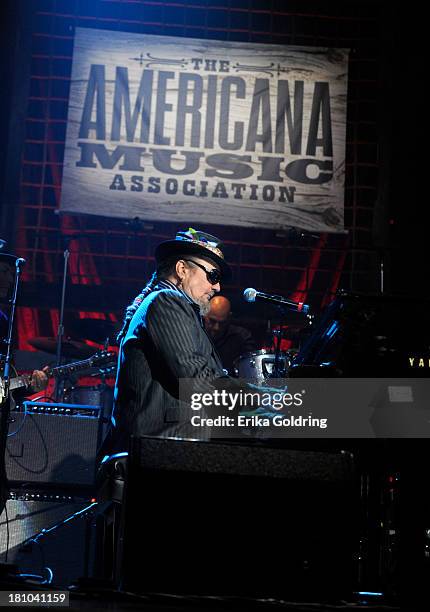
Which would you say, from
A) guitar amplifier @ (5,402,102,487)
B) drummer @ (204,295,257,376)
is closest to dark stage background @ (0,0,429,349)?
drummer @ (204,295,257,376)

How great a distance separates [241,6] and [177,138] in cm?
226

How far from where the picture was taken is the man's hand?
6844mm

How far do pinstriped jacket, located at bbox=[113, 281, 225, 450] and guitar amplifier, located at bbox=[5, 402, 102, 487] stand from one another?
198cm

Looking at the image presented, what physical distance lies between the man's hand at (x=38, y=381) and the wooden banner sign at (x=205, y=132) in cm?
212

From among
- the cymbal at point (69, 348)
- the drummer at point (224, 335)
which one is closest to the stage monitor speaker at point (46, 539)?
the cymbal at point (69, 348)

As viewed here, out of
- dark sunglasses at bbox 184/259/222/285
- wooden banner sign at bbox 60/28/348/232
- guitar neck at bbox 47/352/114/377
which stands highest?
wooden banner sign at bbox 60/28/348/232

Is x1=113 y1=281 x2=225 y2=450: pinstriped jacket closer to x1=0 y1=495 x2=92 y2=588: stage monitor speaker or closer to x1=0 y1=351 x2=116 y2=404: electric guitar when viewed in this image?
x1=0 y1=495 x2=92 y2=588: stage monitor speaker

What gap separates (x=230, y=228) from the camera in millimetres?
9469

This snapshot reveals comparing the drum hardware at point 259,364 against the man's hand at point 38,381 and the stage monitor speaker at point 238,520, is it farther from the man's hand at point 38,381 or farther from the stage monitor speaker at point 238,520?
the stage monitor speaker at point 238,520

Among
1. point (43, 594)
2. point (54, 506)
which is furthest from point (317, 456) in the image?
point (54, 506)

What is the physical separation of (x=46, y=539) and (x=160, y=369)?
2128mm

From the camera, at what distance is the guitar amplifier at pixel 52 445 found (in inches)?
217

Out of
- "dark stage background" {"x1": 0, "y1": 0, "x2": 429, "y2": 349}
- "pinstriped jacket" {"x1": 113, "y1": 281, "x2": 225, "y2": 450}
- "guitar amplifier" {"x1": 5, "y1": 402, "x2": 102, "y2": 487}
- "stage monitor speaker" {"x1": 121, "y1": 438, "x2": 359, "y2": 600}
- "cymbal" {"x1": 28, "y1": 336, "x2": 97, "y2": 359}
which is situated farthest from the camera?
"dark stage background" {"x1": 0, "y1": 0, "x2": 429, "y2": 349}

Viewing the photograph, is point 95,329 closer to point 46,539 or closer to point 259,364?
point 259,364
